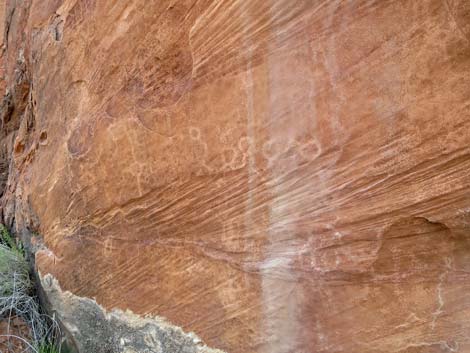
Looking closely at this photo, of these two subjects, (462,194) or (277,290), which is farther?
(277,290)

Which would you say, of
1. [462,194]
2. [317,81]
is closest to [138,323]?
[317,81]

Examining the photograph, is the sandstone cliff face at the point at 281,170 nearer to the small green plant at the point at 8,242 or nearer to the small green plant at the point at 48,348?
the small green plant at the point at 48,348

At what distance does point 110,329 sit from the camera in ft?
8.48

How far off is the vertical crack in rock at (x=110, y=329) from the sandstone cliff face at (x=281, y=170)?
53 mm

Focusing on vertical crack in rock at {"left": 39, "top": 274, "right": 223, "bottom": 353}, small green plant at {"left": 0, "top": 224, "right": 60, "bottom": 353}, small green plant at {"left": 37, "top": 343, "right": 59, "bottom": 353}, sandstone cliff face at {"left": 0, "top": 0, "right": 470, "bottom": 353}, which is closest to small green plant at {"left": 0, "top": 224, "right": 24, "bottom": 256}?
small green plant at {"left": 0, "top": 224, "right": 60, "bottom": 353}

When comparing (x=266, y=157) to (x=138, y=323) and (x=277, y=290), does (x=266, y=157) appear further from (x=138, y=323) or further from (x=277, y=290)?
(x=138, y=323)

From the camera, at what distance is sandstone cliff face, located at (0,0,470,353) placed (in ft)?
5.65

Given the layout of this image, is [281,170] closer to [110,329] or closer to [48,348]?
[110,329]

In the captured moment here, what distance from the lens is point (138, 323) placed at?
244 centimetres

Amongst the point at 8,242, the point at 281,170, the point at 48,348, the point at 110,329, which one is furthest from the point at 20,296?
the point at 281,170

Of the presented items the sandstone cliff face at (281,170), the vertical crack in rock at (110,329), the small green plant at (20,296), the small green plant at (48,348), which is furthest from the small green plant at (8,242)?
the sandstone cliff face at (281,170)

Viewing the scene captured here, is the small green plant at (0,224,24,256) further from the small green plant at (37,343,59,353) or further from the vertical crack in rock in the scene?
the small green plant at (37,343,59,353)

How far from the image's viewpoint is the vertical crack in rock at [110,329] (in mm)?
2281

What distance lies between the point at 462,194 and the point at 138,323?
1460mm
